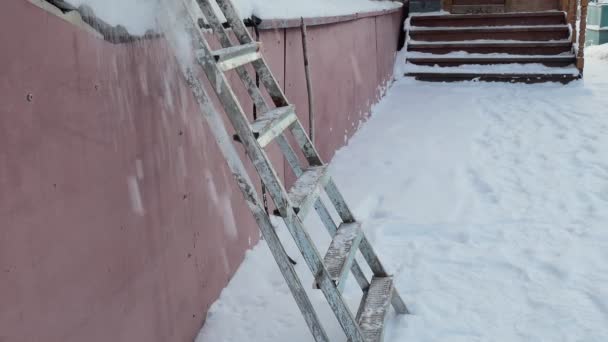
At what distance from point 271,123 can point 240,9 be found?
927 mm

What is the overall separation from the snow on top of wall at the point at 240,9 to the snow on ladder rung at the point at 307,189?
824mm

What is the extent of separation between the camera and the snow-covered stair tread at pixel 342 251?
2.28 metres

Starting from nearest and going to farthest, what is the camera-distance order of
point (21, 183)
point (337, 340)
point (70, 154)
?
point (21, 183)
point (70, 154)
point (337, 340)

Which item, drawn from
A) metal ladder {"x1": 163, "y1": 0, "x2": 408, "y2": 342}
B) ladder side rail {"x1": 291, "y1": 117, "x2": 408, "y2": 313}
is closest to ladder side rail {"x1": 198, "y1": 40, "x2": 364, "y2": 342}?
metal ladder {"x1": 163, "y1": 0, "x2": 408, "y2": 342}

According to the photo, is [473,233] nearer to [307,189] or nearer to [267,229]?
[307,189]

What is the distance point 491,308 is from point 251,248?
1288 millimetres

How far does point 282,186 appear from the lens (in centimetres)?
218

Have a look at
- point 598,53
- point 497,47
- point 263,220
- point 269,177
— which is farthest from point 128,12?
point 598,53

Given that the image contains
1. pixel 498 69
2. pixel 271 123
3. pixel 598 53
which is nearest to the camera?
pixel 271 123

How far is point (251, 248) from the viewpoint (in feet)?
11.0

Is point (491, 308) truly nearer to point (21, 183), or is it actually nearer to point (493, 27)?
point (21, 183)

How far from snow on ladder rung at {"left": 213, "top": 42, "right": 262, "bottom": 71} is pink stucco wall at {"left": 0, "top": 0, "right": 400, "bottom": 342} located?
236mm

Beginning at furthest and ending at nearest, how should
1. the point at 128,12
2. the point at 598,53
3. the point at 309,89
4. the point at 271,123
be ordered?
the point at 598,53 → the point at 309,89 → the point at 271,123 → the point at 128,12

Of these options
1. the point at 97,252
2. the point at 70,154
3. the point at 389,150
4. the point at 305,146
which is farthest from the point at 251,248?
the point at 389,150
